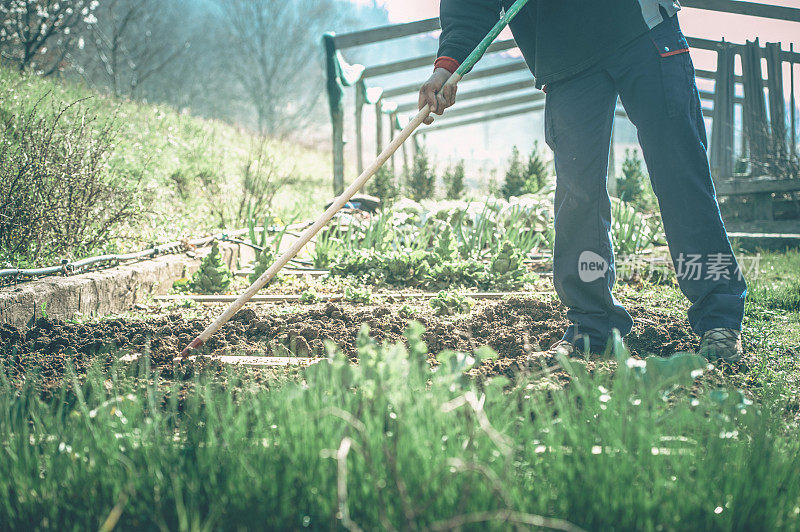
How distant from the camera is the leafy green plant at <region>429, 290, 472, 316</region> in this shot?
3.29 m

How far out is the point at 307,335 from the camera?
2.70 meters

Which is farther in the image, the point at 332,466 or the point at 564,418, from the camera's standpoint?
the point at 564,418

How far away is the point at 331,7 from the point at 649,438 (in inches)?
1616

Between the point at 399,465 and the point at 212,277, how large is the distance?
3249mm

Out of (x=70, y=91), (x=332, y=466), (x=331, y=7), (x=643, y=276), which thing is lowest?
(x=332, y=466)

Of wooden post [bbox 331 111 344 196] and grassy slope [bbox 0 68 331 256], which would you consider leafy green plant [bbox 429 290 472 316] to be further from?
wooden post [bbox 331 111 344 196]

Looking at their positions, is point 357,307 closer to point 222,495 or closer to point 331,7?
point 222,495

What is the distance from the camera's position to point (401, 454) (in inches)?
46.8

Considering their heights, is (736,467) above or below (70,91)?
below

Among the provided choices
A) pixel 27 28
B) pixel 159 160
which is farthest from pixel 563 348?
pixel 27 28

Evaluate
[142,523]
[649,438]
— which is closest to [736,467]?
[649,438]

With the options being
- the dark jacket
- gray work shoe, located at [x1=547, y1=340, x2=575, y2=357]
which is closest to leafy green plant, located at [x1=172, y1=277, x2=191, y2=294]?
the dark jacket

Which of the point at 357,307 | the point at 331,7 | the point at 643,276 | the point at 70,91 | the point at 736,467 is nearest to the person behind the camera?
the point at 736,467

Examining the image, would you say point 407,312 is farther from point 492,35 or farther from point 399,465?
point 399,465
